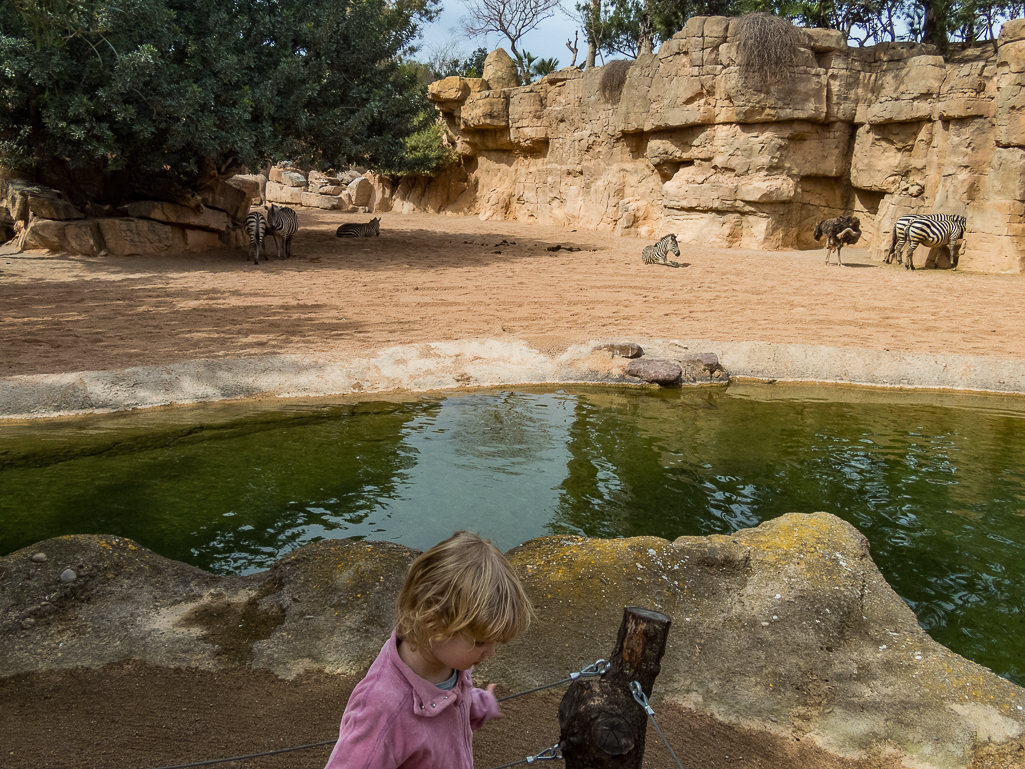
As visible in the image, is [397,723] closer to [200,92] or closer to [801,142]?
[200,92]

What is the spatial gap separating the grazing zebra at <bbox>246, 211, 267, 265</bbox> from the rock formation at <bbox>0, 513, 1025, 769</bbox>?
38.1 feet

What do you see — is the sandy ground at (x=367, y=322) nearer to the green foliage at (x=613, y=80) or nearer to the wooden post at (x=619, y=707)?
the wooden post at (x=619, y=707)

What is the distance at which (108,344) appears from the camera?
8586 mm

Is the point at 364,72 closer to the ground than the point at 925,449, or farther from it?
farther from it

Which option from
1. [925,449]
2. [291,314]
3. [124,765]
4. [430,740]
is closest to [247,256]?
[291,314]

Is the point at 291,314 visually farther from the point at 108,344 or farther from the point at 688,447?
the point at 688,447

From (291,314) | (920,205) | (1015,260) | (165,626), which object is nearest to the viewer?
(165,626)

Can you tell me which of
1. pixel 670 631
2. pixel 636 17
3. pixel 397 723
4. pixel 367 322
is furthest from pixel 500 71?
pixel 397 723

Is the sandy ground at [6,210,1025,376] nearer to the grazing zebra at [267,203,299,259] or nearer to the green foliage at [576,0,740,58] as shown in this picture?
the grazing zebra at [267,203,299,259]

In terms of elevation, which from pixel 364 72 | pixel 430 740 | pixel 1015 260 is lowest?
pixel 430 740

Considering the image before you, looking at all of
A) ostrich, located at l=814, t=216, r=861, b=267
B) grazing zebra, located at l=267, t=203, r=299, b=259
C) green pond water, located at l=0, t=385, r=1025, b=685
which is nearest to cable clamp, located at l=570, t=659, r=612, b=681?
green pond water, located at l=0, t=385, r=1025, b=685

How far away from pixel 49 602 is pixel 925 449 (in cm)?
625

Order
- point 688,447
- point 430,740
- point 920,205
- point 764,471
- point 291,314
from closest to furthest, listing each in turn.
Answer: point 430,740, point 764,471, point 688,447, point 291,314, point 920,205

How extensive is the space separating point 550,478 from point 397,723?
4352 mm
